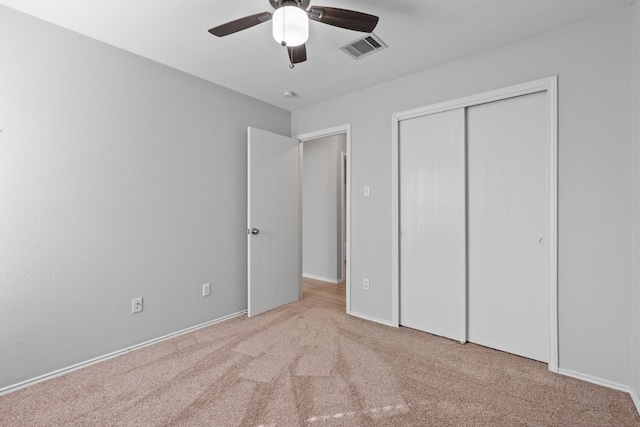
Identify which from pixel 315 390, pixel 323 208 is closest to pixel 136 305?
pixel 315 390

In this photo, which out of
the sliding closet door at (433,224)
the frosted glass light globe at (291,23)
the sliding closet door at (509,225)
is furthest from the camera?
the sliding closet door at (433,224)

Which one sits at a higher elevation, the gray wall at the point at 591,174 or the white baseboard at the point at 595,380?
the gray wall at the point at 591,174

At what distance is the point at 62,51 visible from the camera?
2064mm

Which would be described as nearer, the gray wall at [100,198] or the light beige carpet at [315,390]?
the light beige carpet at [315,390]

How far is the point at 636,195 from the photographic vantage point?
1.76 m

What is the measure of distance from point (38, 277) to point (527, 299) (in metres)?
3.49

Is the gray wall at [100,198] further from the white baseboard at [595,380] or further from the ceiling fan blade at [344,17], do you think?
the white baseboard at [595,380]

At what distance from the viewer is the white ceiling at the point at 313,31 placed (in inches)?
72.7

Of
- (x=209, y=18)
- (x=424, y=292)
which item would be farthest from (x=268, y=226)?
(x=209, y=18)

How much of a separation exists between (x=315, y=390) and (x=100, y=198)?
2083 millimetres

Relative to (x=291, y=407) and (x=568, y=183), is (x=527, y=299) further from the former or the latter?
(x=291, y=407)

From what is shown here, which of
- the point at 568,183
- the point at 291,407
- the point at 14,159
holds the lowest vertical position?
the point at 291,407

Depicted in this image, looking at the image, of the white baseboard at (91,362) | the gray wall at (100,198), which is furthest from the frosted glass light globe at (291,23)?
the white baseboard at (91,362)

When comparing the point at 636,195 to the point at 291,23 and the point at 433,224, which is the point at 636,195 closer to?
the point at 433,224
